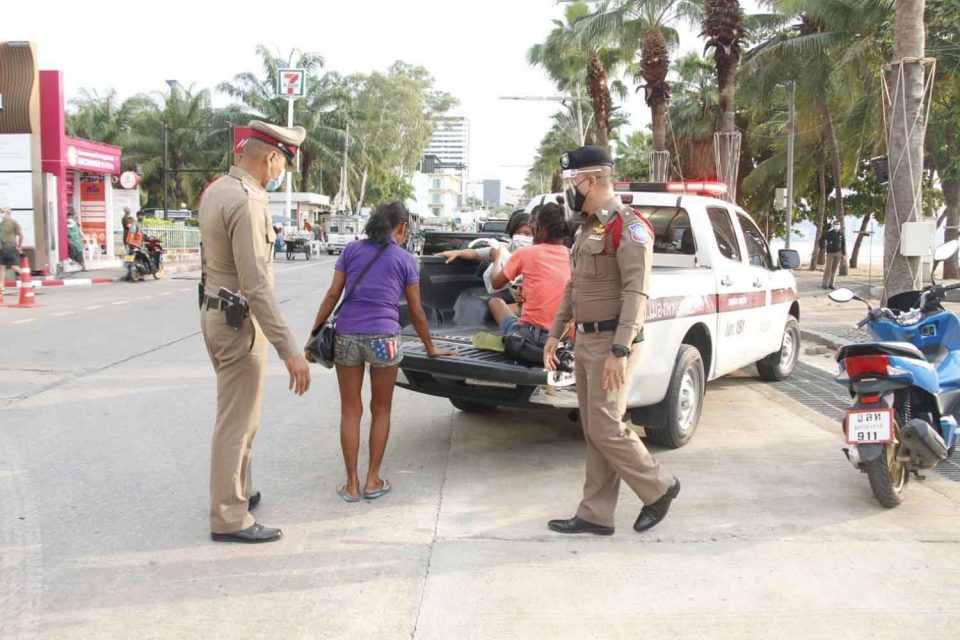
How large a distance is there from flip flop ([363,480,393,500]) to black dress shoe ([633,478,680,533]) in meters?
1.51

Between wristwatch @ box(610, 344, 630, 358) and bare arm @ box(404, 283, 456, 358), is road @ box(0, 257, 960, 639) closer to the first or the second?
bare arm @ box(404, 283, 456, 358)

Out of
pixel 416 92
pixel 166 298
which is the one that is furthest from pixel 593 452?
pixel 416 92

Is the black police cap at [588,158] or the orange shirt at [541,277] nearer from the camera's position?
the black police cap at [588,158]

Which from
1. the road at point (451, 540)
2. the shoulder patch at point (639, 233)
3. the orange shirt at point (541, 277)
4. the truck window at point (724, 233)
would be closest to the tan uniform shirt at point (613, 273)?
the shoulder patch at point (639, 233)

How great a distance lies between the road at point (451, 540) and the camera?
367 centimetres

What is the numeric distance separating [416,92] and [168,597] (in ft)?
231

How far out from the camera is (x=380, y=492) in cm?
527

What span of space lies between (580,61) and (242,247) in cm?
3926

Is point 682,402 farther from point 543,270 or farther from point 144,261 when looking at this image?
point 144,261

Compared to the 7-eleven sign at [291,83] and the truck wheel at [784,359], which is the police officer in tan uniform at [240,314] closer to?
the truck wheel at [784,359]

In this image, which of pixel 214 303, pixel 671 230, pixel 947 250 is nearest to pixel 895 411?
pixel 947 250

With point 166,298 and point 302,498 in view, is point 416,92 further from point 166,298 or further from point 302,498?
point 302,498

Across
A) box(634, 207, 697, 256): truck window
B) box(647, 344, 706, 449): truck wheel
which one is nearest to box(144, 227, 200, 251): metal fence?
box(634, 207, 697, 256): truck window

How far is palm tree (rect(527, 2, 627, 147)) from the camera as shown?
32250 mm
